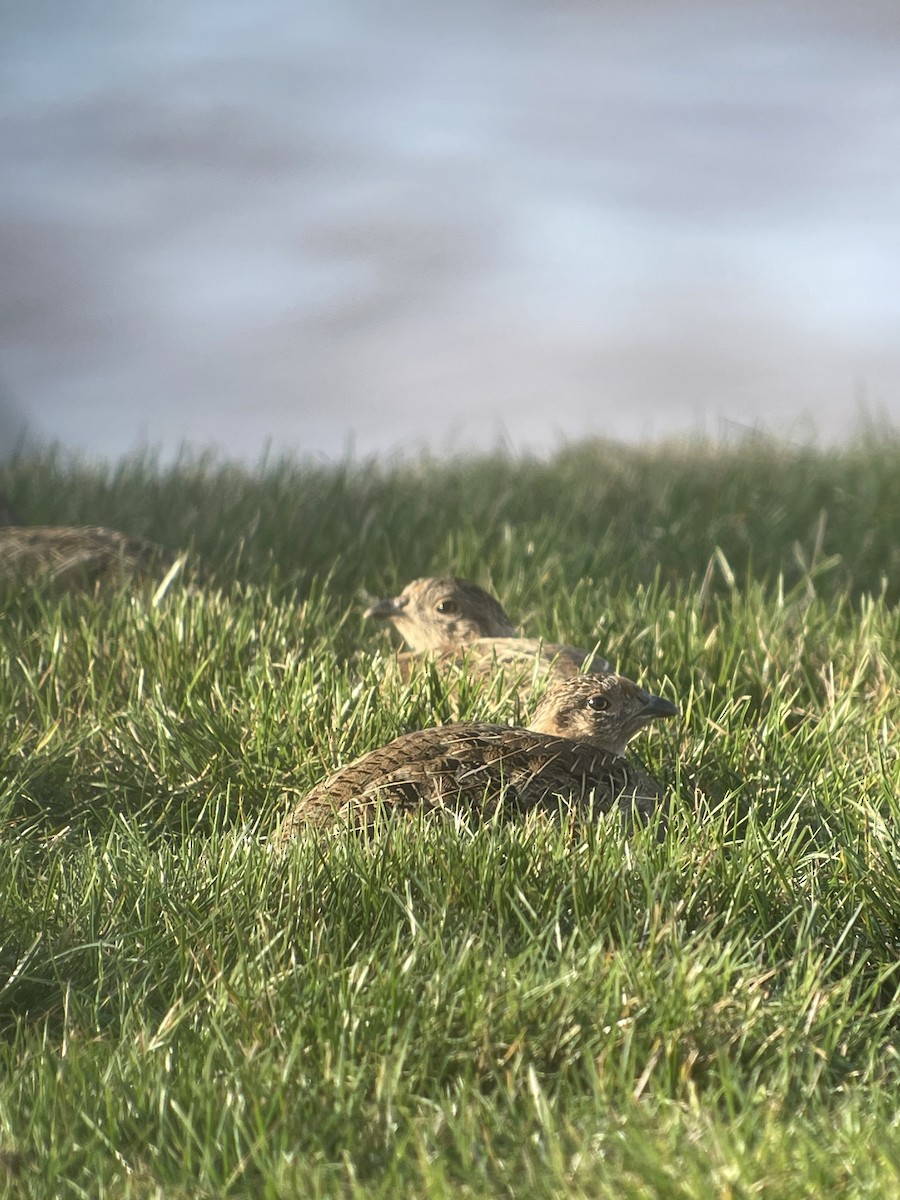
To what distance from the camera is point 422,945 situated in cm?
322

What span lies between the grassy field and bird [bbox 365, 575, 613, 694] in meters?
0.43

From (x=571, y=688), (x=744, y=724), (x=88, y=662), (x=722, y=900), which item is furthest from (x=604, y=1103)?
(x=88, y=662)

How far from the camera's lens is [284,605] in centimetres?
646

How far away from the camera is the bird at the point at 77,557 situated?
7398 mm

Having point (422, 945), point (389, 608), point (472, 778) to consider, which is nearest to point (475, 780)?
point (472, 778)

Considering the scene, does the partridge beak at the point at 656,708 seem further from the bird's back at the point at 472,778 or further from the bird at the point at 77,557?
the bird at the point at 77,557

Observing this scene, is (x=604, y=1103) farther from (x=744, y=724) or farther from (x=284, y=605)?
(x=284, y=605)

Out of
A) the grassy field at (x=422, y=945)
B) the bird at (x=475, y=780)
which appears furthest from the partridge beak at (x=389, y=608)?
the bird at (x=475, y=780)

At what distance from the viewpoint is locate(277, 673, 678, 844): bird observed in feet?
13.1

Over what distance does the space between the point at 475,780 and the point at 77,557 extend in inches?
163

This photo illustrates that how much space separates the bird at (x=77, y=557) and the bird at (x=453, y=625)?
59.2 inches

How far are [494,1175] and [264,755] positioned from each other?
7.93 feet

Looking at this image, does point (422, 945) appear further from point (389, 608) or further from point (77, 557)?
point (77, 557)

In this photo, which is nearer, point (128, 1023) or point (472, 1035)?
point (472, 1035)
